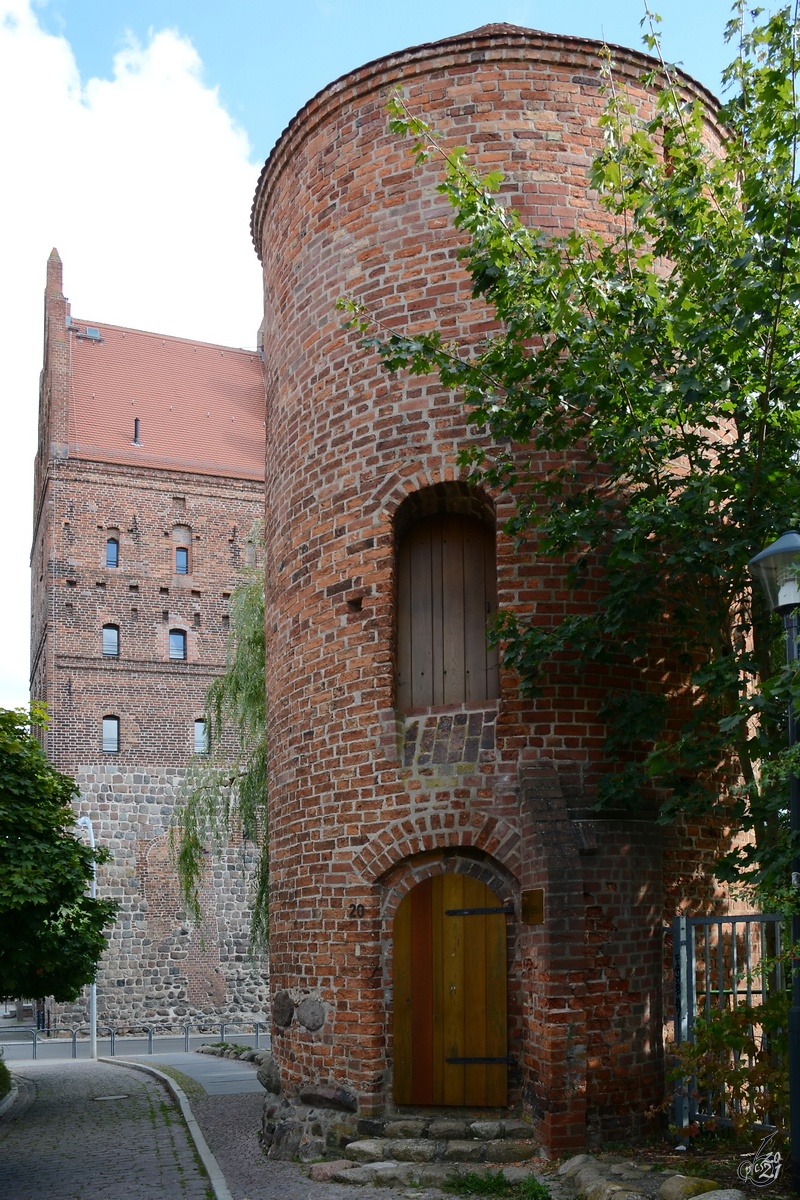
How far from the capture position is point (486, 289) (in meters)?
9.09

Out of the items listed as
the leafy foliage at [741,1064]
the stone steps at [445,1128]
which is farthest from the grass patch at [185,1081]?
the leafy foliage at [741,1064]

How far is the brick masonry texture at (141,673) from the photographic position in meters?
33.8

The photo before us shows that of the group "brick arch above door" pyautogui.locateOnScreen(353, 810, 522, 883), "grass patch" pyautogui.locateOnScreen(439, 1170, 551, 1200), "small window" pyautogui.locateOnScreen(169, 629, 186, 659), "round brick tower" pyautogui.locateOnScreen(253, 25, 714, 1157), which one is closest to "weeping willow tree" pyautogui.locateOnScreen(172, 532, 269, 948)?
"round brick tower" pyautogui.locateOnScreen(253, 25, 714, 1157)

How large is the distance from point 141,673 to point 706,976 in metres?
28.4

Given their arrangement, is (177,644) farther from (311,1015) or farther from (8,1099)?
(311,1015)

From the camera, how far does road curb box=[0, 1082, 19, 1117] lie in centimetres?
1602

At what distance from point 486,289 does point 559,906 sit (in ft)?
14.9

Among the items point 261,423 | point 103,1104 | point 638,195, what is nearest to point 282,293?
point 638,195

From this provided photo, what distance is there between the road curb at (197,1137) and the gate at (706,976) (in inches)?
134

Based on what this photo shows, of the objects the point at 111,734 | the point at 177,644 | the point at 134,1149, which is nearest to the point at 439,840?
the point at 134,1149

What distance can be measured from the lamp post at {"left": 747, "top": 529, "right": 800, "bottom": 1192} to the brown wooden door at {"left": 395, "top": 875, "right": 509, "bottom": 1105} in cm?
293

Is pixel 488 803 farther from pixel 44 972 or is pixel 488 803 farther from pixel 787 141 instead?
pixel 44 972

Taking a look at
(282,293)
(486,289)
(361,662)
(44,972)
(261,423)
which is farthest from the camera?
(261,423)

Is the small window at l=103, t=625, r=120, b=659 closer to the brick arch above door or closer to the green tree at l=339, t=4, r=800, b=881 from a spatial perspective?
the brick arch above door
